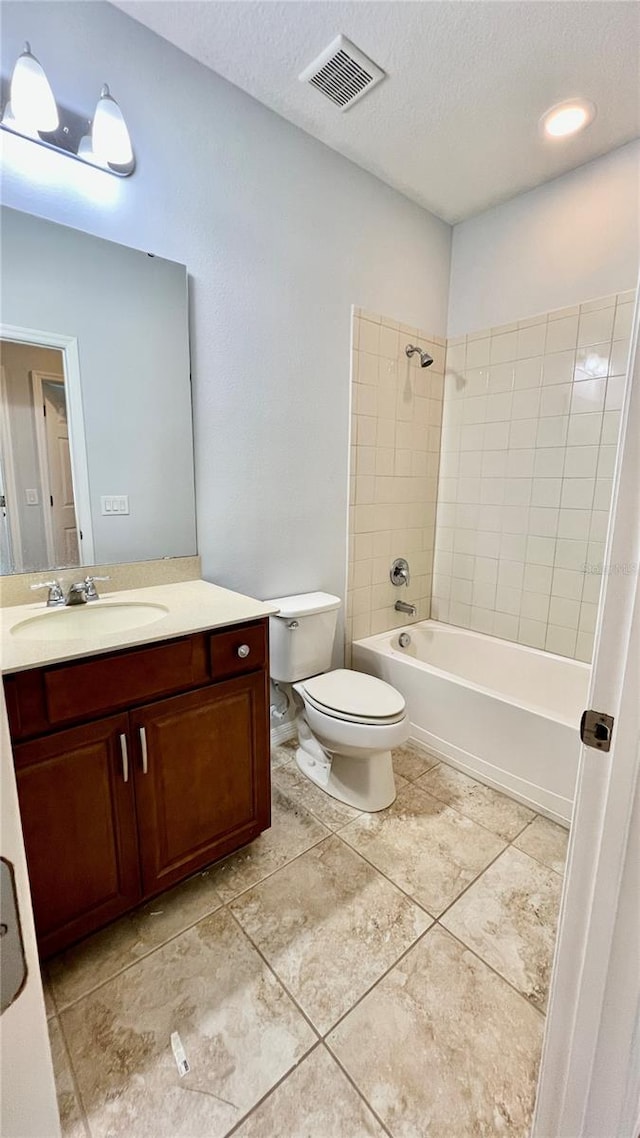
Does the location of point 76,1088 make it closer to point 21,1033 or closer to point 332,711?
point 21,1033

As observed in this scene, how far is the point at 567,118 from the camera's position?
1.75 metres

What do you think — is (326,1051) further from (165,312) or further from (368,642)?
(165,312)

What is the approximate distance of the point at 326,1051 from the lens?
1.03 m

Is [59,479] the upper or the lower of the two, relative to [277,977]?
upper

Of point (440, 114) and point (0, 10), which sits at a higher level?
point (440, 114)

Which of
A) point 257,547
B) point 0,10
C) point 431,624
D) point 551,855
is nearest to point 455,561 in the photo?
point 431,624

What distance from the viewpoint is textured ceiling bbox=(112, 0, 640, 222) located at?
1.38 metres

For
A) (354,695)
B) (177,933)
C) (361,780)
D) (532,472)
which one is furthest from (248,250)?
(177,933)

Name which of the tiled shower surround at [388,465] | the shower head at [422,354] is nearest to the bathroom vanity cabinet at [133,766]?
the tiled shower surround at [388,465]

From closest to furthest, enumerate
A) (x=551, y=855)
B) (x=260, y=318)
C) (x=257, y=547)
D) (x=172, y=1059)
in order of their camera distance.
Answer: (x=172, y=1059), (x=551, y=855), (x=260, y=318), (x=257, y=547)

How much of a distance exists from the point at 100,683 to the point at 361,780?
44.4 inches

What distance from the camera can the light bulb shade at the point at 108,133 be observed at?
1.37 m

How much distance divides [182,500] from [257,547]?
1.29 ft

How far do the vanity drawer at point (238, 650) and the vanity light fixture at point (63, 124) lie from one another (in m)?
1.45
